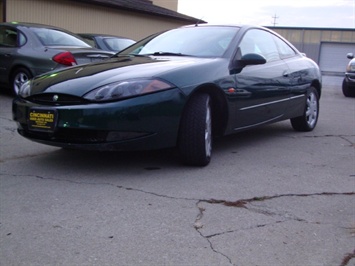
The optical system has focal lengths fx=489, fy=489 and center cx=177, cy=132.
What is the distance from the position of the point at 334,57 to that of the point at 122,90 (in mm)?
39602

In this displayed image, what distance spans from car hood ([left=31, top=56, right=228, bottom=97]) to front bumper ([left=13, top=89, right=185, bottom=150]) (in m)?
0.17

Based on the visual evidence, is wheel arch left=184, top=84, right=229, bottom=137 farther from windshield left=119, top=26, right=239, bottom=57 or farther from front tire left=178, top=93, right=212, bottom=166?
windshield left=119, top=26, right=239, bottom=57

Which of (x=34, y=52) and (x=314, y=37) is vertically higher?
(x=314, y=37)

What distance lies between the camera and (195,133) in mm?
4441

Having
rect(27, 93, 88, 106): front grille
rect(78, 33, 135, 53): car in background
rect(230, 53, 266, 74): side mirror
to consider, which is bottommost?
rect(27, 93, 88, 106): front grille

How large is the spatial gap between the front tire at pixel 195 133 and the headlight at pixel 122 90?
428mm

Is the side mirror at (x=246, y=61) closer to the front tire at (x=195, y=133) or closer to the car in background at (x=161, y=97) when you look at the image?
the car in background at (x=161, y=97)

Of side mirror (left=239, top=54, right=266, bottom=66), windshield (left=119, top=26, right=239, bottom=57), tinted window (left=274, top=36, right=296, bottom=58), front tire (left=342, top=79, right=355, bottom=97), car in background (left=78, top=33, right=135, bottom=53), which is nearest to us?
side mirror (left=239, top=54, right=266, bottom=66)

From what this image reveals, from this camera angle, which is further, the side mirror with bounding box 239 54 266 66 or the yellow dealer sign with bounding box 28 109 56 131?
the side mirror with bounding box 239 54 266 66

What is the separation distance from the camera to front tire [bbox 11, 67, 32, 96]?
28.3ft

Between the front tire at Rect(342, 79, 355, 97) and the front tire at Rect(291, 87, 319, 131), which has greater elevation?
the front tire at Rect(291, 87, 319, 131)

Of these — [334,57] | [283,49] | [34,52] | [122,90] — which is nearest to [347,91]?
[283,49]

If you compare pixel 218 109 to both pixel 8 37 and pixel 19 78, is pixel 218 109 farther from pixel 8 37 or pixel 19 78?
pixel 8 37

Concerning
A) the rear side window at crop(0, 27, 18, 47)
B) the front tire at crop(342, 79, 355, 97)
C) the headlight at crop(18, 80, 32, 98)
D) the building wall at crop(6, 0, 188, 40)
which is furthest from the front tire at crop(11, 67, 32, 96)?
the front tire at crop(342, 79, 355, 97)
